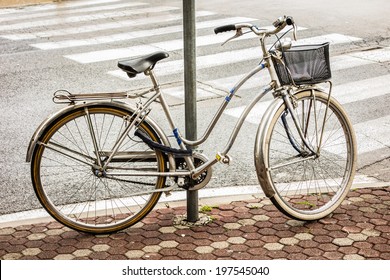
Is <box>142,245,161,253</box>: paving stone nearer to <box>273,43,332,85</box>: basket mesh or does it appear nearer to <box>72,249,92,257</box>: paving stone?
<box>72,249,92,257</box>: paving stone

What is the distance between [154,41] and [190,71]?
736cm

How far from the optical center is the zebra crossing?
9.23m

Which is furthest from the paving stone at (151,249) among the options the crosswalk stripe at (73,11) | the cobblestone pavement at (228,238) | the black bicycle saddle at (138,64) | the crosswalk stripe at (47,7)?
the crosswalk stripe at (47,7)

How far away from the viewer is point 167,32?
43.6ft

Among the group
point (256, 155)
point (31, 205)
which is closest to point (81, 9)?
point (31, 205)

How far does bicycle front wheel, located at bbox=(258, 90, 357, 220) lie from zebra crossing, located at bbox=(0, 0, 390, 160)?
84 cm

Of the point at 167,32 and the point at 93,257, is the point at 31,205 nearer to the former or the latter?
the point at 93,257

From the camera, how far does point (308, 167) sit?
6891mm

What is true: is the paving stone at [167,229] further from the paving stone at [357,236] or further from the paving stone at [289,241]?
the paving stone at [357,236]

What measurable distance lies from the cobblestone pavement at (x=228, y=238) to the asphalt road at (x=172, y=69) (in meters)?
0.88

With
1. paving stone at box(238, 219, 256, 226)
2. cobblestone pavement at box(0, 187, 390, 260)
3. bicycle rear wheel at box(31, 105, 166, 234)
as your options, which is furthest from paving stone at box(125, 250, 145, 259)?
paving stone at box(238, 219, 256, 226)

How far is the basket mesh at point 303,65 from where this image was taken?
5.18m

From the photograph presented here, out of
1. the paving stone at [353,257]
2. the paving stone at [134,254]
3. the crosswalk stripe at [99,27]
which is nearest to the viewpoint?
the paving stone at [353,257]

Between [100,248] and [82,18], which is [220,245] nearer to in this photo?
[100,248]
